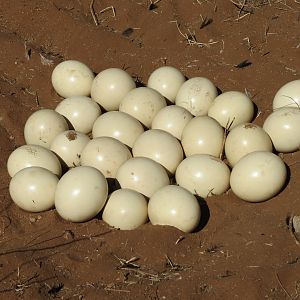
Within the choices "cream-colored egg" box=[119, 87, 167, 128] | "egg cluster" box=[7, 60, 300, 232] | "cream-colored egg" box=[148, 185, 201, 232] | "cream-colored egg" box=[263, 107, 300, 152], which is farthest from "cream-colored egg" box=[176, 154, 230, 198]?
"cream-colored egg" box=[119, 87, 167, 128]

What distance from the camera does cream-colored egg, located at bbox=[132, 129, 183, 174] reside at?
4.53 metres

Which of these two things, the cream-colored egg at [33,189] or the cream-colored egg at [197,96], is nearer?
the cream-colored egg at [33,189]

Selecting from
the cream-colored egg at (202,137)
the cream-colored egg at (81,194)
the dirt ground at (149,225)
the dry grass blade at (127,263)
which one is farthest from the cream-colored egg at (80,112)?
the dry grass blade at (127,263)

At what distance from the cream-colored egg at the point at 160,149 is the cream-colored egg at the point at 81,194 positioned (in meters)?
0.46

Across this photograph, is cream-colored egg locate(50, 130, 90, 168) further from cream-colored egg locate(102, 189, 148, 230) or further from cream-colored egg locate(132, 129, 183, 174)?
cream-colored egg locate(102, 189, 148, 230)

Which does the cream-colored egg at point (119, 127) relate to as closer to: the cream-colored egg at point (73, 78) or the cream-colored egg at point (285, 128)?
the cream-colored egg at point (73, 78)

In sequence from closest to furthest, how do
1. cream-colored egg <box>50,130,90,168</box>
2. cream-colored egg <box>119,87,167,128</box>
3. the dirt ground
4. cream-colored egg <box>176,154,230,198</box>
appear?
the dirt ground → cream-colored egg <box>176,154,230,198</box> → cream-colored egg <box>50,130,90,168</box> → cream-colored egg <box>119,87,167,128</box>

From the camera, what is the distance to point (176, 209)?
407 cm

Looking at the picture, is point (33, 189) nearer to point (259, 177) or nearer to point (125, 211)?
point (125, 211)

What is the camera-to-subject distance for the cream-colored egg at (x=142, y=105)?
4.95m

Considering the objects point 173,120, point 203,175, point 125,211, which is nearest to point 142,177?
point 125,211

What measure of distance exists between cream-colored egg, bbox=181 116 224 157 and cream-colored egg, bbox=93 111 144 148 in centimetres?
37

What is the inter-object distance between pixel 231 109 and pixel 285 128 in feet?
1.47

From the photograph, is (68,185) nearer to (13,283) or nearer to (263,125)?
(13,283)
